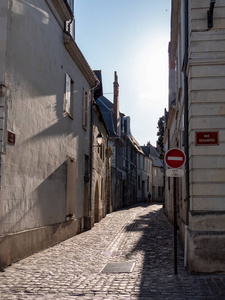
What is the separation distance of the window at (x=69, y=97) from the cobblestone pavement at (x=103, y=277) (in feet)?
16.4

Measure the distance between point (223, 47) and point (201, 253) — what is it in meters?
4.13

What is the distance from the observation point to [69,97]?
14.6m

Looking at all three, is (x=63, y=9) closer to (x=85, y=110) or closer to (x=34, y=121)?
(x=34, y=121)

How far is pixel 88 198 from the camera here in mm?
17688

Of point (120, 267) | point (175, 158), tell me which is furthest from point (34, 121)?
point (120, 267)

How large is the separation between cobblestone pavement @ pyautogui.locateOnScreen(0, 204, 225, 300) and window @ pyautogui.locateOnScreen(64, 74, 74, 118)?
499 centimetres

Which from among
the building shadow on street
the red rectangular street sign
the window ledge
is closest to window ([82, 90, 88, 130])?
the window ledge

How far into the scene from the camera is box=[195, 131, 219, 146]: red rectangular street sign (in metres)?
7.94

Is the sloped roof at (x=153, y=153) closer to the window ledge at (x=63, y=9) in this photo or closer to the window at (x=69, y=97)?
the window at (x=69, y=97)

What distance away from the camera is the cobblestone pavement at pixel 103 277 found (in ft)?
20.2

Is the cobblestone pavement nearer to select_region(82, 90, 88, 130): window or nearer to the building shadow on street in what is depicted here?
the building shadow on street

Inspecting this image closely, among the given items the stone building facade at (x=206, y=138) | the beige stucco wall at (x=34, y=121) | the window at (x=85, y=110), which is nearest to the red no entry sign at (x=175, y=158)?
the stone building facade at (x=206, y=138)

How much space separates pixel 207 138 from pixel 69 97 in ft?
25.1

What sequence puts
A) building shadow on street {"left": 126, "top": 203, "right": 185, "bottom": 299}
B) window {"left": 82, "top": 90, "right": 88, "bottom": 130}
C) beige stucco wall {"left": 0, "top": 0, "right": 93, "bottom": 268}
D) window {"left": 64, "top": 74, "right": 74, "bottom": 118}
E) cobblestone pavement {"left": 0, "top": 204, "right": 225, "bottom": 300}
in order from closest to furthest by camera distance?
1. cobblestone pavement {"left": 0, "top": 204, "right": 225, "bottom": 300}
2. building shadow on street {"left": 126, "top": 203, "right": 185, "bottom": 299}
3. beige stucco wall {"left": 0, "top": 0, "right": 93, "bottom": 268}
4. window {"left": 64, "top": 74, "right": 74, "bottom": 118}
5. window {"left": 82, "top": 90, "right": 88, "bottom": 130}
